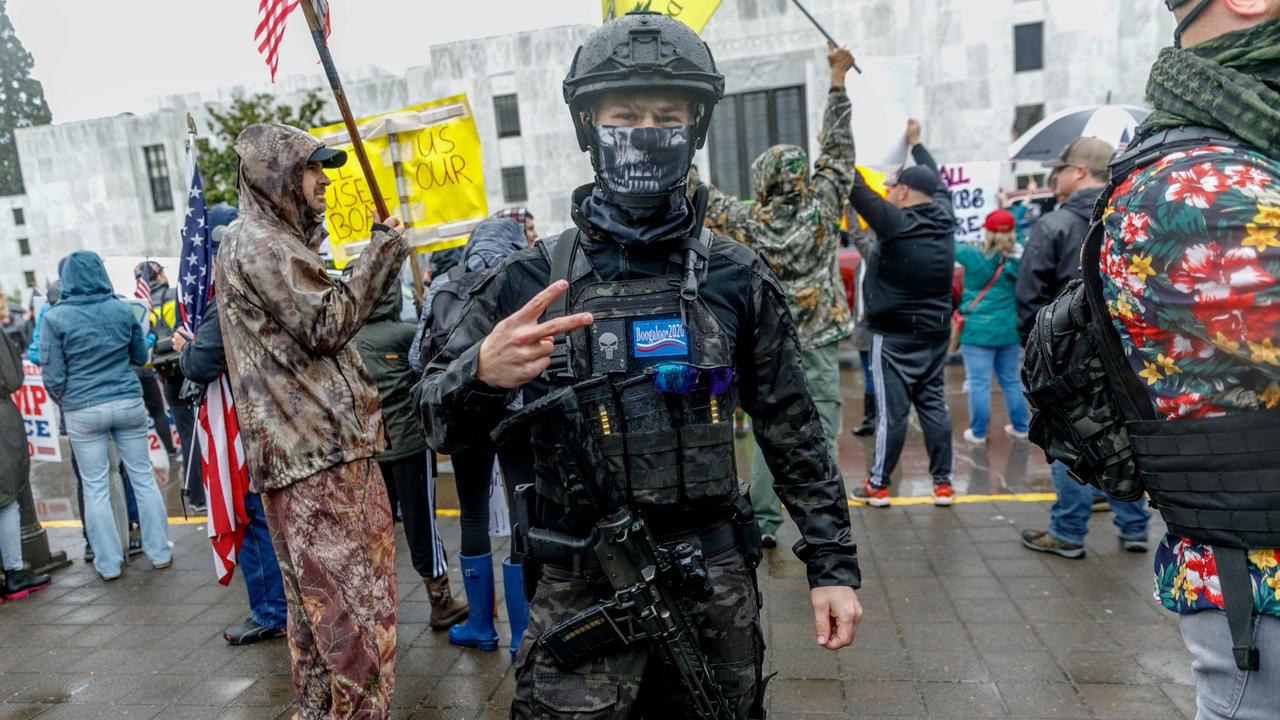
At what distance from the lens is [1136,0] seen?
20.6m

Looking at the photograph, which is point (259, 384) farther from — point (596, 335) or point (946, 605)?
point (946, 605)

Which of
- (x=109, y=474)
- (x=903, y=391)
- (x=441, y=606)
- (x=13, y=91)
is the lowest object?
(x=441, y=606)

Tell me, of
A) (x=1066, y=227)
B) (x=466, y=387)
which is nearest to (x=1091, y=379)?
(x=466, y=387)

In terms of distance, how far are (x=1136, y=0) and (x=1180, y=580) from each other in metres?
24.2

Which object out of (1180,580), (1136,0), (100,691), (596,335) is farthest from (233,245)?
(1136,0)

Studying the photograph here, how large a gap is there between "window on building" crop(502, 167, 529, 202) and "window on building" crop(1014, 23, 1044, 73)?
48.0 ft

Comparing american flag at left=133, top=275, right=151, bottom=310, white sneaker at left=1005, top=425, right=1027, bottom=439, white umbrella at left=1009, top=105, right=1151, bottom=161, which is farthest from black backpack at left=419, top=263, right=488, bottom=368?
white sneaker at left=1005, top=425, right=1027, bottom=439

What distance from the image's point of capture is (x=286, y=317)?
2.83 m

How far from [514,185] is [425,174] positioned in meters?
21.2

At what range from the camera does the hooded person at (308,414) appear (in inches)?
113

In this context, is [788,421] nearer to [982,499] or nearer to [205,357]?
[205,357]

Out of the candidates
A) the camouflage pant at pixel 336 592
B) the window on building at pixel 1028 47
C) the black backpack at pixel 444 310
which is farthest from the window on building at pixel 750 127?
the camouflage pant at pixel 336 592

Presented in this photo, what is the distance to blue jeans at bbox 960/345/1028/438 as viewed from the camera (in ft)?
22.8

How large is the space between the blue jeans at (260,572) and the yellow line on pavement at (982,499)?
12.4 ft
